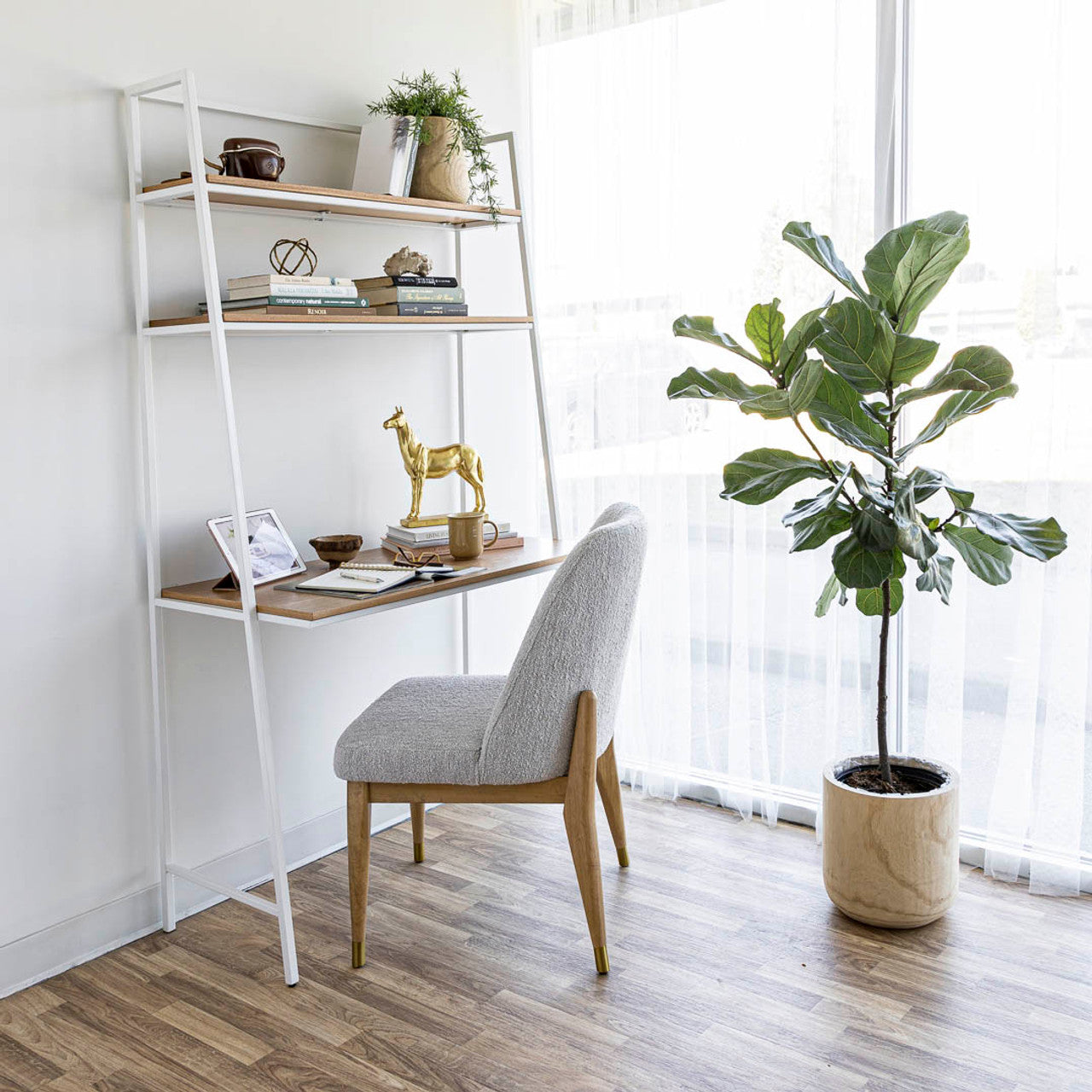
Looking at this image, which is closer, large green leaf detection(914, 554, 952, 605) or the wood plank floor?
the wood plank floor

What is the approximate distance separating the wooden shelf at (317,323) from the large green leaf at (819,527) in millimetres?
955

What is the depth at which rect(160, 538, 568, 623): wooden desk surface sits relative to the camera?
2244mm

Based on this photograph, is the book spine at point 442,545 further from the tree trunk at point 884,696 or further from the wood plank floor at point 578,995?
the tree trunk at point 884,696

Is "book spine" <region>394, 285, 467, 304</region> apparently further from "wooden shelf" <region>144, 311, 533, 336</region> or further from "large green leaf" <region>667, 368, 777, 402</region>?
"large green leaf" <region>667, 368, 777, 402</region>

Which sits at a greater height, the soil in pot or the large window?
the large window

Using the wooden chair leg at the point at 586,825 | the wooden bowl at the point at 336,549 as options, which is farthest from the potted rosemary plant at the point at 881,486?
the wooden bowl at the point at 336,549

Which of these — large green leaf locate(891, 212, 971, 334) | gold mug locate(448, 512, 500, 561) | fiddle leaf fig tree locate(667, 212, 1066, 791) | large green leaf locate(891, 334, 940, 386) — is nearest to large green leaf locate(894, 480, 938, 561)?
fiddle leaf fig tree locate(667, 212, 1066, 791)

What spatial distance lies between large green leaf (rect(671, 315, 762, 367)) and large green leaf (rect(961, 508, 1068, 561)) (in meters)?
0.53

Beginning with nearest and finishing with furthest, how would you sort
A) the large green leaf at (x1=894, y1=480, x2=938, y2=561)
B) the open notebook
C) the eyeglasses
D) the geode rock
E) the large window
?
the large green leaf at (x1=894, y1=480, x2=938, y2=561), the open notebook, the large window, the eyeglasses, the geode rock

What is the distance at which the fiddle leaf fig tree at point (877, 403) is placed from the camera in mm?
2191

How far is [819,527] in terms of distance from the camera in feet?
7.47

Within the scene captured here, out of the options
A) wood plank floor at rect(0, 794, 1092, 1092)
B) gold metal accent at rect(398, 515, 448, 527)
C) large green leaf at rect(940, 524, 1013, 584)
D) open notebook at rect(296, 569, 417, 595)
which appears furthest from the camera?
gold metal accent at rect(398, 515, 448, 527)

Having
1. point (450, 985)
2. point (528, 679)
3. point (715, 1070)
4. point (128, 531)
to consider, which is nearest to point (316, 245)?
point (128, 531)

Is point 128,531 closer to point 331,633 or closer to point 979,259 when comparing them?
point 331,633
